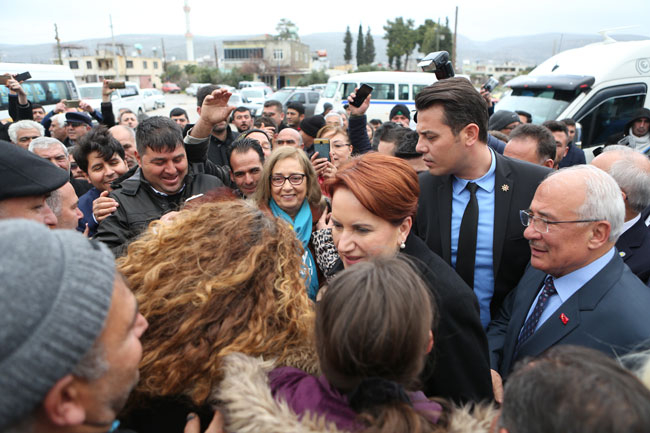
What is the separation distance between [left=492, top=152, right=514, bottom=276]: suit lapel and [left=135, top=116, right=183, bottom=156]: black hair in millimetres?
2286

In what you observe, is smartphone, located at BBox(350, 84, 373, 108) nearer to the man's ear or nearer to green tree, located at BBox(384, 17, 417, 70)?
the man's ear

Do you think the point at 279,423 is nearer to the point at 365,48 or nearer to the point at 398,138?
the point at 398,138

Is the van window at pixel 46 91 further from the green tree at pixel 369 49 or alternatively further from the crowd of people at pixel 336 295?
the green tree at pixel 369 49

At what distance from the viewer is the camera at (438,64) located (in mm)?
3523

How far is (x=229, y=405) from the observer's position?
1.21 meters

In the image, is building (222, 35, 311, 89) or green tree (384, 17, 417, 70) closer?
green tree (384, 17, 417, 70)

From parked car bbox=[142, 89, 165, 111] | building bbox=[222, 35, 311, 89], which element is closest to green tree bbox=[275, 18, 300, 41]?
building bbox=[222, 35, 311, 89]

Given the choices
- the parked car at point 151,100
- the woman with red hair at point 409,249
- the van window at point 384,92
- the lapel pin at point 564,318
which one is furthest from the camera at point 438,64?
the parked car at point 151,100

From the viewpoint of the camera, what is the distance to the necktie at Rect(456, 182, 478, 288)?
105 inches

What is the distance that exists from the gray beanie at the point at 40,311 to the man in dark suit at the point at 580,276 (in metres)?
2.02

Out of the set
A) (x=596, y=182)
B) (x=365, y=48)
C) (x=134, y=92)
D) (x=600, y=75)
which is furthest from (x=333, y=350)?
(x=365, y=48)

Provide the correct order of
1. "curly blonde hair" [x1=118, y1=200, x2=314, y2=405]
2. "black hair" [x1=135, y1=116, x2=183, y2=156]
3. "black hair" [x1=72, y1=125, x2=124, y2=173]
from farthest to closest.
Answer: "black hair" [x1=72, y1=125, x2=124, y2=173] < "black hair" [x1=135, y1=116, x2=183, y2=156] < "curly blonde hair" [x1=118, y1=200, x2=314, y2=405]

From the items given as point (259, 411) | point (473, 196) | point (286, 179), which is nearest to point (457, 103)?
point (473, 196)

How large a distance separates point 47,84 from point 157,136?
18722 mm
